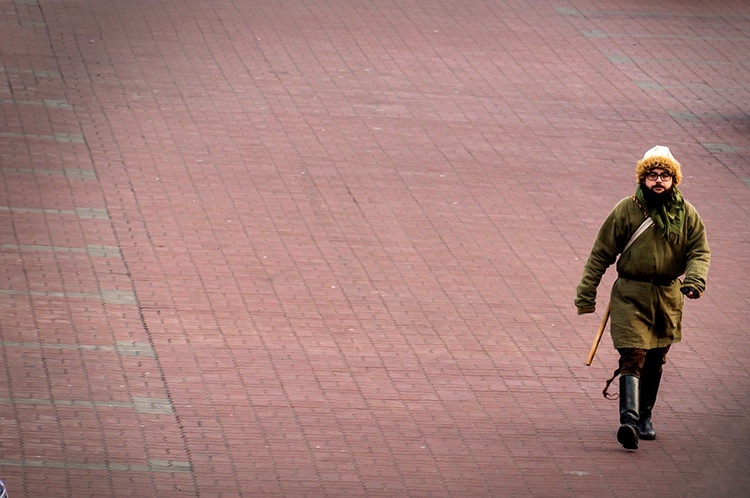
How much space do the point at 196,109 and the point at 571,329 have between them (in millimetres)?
6375

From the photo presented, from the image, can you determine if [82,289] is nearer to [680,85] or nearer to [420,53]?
[420,53]

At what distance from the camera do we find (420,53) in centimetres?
1848

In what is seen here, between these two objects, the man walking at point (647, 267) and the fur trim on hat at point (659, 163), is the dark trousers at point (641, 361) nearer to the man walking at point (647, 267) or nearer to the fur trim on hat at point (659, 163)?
the man walking at point (647, 267)

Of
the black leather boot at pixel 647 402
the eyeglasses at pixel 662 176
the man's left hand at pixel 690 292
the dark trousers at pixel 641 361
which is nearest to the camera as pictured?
the man's left hand at pixel 690 292

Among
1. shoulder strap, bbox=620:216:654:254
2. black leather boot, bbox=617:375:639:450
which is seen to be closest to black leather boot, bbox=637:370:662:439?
black leather boot, bbox=617:375:639:450

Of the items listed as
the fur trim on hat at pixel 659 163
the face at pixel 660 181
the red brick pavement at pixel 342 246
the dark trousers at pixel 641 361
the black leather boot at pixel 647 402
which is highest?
the fur trim on hat at pixel 659 163

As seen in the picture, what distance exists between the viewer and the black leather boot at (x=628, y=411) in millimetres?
8219

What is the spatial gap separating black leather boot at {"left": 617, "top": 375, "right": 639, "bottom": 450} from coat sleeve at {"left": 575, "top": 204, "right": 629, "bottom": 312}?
508 mm

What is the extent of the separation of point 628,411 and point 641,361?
1.04 ft

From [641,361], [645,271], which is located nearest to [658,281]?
[645,271]

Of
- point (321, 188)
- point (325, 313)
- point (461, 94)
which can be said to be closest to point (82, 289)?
point (325, 313)

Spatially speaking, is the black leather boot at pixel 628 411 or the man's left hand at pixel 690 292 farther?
the black leather boot at pixel 628 411

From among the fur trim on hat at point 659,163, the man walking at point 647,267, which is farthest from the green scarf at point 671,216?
the fur trim on hat at point 659,163

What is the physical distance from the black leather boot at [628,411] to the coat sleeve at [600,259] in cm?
51
